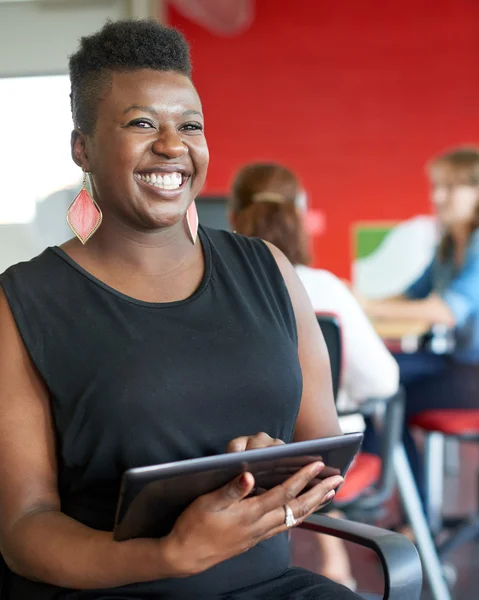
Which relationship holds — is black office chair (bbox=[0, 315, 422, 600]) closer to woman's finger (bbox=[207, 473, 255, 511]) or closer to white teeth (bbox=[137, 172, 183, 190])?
woman's finger (bbox=[207, 473, 255, 511])

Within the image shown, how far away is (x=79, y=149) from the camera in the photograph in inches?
53.0

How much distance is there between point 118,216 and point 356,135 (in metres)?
4.81

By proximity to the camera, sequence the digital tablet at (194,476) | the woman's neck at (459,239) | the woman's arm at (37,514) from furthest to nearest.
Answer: the woman's neck at (459,239) < the woman's arm at (37,514) < the digital tablet at (194,476)

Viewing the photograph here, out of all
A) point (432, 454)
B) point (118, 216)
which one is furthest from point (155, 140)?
point (432, 454)

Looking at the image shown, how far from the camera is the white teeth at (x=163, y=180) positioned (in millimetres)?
1285

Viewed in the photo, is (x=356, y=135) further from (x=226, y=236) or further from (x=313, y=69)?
(x=226, y=236)

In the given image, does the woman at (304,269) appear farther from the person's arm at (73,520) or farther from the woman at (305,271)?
the person's arm at (73,520)

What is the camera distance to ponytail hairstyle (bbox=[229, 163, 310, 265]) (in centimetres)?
241

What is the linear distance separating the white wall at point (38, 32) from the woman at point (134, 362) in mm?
4520

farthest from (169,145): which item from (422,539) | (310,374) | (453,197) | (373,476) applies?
(453,197)

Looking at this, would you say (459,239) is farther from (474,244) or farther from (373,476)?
(373,476)

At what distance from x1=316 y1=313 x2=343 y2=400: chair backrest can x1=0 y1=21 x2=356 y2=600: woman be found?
764 millimetres

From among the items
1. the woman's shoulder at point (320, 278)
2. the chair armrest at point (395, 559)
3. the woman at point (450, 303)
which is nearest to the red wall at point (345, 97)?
the woman at point (450, 303)

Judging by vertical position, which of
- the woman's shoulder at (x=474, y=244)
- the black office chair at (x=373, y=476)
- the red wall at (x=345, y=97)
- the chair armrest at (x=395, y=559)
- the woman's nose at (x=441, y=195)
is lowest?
the black office chair at (x=373, y=476)
